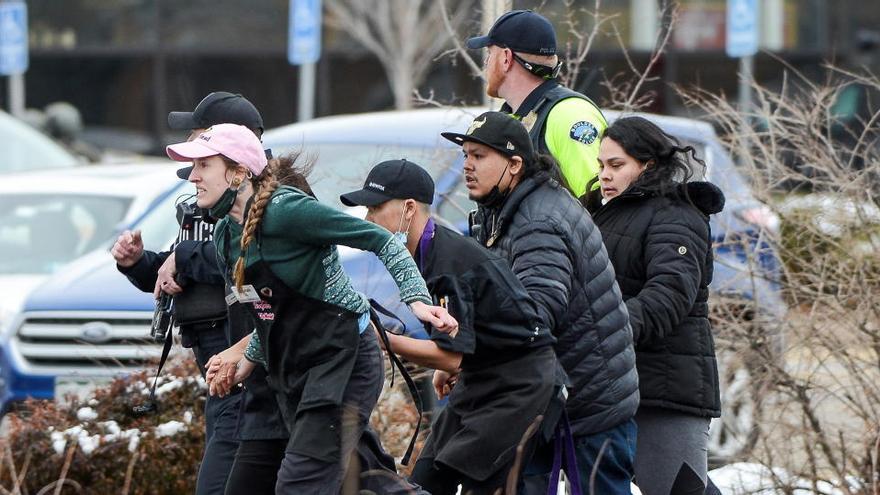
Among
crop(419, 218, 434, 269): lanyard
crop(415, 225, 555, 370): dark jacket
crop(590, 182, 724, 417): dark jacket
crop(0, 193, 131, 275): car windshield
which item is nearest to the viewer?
crop(415, 225, 555, 370): dark jacket

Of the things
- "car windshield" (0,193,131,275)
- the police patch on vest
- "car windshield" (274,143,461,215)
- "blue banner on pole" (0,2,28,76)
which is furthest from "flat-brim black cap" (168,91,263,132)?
"blue banner on pole" (0,2,28,76)

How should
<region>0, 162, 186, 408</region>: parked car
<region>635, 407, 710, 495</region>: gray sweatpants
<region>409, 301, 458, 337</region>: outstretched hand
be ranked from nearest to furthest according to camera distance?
1. <region>409, 301, 458, 337</region>: outstretched hand
2. <region>635, 407, 710, 495</region>: gray sweatpants
3. <region>0, 162, 186, 408</region>: parked car

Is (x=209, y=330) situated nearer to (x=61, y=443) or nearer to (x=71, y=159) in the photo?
(x=61, y=443)

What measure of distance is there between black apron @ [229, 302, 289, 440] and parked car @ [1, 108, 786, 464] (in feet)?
5.22

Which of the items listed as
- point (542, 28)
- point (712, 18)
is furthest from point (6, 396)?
point (712, 18)

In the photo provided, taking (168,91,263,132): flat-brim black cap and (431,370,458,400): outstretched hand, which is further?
(168,91,263,132): flat-brim black cap

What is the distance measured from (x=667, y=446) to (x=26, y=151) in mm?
8413

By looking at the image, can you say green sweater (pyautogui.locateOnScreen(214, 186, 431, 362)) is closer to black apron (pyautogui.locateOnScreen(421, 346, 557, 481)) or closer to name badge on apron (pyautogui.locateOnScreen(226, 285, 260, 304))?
name badge on apron (pyautogui.locateOnScreen(226, 285, 260, 304))

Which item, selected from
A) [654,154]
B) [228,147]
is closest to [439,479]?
[228,147]

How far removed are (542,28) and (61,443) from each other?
2317 mm

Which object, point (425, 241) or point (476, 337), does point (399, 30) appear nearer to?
point (425, 241)

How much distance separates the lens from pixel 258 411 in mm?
5000

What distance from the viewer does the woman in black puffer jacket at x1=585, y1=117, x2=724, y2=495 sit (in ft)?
17.2

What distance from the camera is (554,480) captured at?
4828 mm
